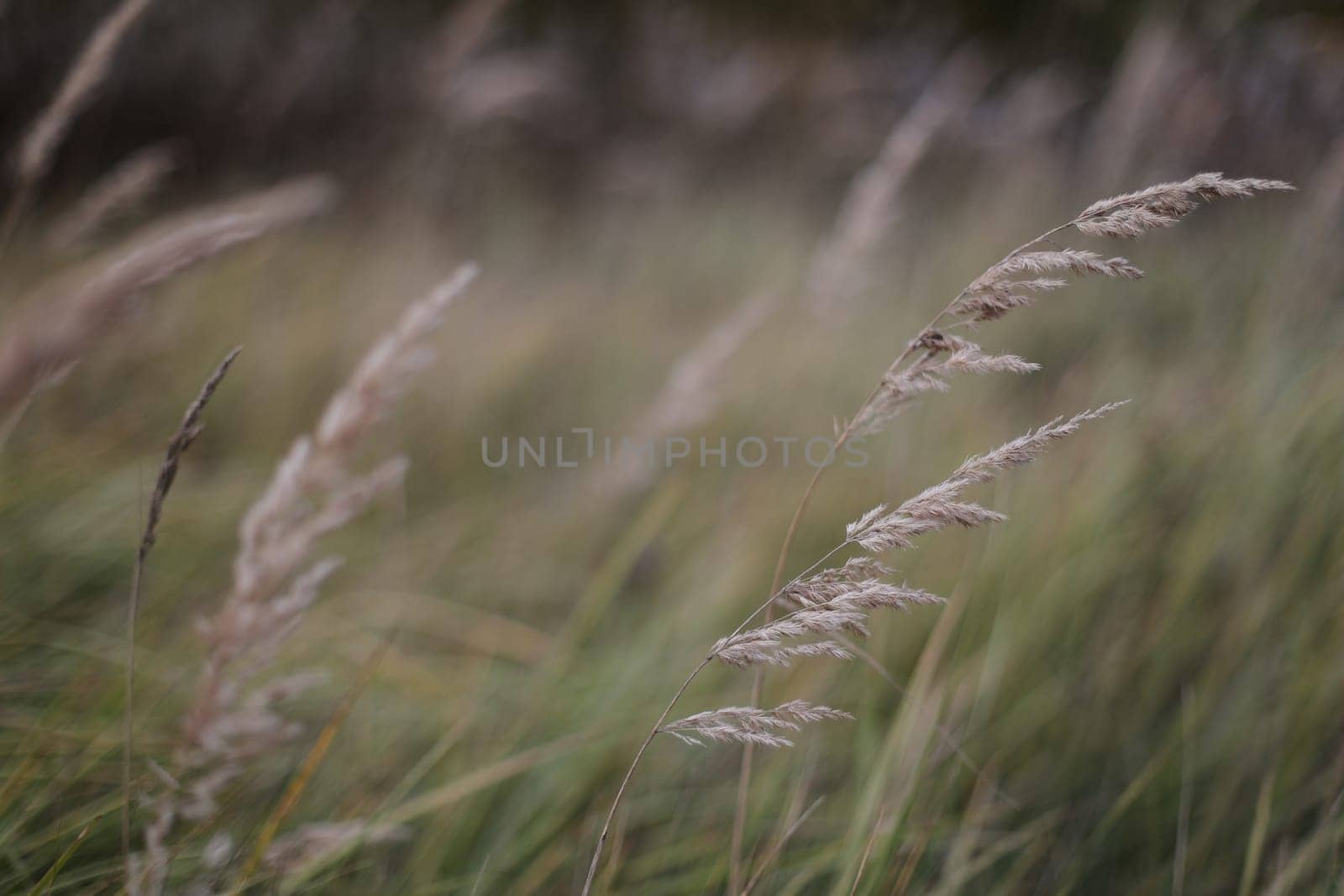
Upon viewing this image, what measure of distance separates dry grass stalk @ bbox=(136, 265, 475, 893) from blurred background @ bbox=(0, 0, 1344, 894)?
0.08m

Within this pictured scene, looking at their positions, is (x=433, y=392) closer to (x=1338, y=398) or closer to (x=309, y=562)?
(x=309, y=562)

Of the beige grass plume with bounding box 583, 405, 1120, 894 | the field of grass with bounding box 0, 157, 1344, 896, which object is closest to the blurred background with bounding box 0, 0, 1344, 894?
the field of grass with bounding box 0, 157, 1344, 896

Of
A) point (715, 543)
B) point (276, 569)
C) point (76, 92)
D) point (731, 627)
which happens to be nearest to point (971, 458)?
point (276, 569)

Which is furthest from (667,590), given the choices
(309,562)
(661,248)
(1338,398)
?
(661,248)

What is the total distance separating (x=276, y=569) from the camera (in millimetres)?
810

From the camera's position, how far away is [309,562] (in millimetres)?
1647

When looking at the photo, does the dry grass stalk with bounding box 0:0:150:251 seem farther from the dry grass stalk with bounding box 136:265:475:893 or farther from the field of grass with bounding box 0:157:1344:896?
the dry grass stalk with bounding box 136:265:475:893

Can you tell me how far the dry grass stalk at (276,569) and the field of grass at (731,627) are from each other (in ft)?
0.20

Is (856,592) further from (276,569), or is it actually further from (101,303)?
(101,303)

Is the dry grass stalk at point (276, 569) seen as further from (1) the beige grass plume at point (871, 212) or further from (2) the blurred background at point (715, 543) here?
(1) the beige grass plume at point (871, 212)

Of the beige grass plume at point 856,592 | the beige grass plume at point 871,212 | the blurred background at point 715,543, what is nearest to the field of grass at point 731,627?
the blurred background at point 715,543

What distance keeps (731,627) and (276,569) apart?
82 centimetres

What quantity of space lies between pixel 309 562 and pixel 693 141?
6440mm

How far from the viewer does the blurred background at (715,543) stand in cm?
95
